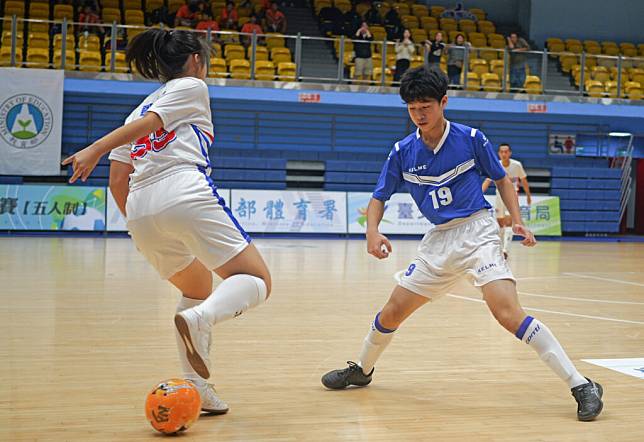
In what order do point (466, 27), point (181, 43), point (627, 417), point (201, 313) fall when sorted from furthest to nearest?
point (466, 27) < point (627, 417) < point (181, 43) < point (201, 313)

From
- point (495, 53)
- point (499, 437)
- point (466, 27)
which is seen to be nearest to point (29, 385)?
point (499, 437)

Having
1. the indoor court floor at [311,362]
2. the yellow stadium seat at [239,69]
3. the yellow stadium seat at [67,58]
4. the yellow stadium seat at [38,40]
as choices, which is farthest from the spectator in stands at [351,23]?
the indoor court floor at [311,362]

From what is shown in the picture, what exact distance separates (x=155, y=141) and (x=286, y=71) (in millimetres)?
13852

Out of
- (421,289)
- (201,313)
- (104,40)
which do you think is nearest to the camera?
(201,313)

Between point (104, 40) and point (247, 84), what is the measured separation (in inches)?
119

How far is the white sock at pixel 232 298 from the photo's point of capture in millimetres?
3045

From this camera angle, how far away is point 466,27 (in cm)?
2141

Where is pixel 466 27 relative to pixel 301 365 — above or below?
above

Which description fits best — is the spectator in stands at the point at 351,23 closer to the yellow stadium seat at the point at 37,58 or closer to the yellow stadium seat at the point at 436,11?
the yellow stadium seat at the point at 436,11

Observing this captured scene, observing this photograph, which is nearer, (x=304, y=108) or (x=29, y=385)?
(x=29, y=385)

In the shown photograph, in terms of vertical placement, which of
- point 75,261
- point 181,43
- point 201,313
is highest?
point 181,43

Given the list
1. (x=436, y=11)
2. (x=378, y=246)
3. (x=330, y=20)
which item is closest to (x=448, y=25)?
(x=436, y=11)

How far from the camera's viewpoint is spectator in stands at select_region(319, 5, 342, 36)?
18.5 m

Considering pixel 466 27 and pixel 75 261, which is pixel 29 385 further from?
pixel 466 27
